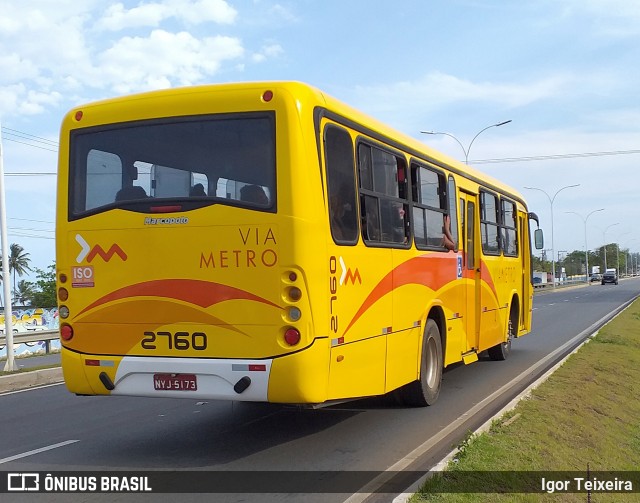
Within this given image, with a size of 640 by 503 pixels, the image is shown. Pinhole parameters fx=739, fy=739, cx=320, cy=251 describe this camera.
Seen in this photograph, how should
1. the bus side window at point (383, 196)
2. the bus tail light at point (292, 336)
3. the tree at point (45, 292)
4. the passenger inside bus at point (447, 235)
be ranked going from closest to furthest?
1. the bus tail light at point (292, 336)
2. the bus side window at point (383, 196)
3. the passenger inside bus at point (447, 235)
4. the tree at point (45, 292)

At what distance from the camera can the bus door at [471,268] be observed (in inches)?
449

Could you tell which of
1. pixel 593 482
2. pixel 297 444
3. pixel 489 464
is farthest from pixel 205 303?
pixel 593 482

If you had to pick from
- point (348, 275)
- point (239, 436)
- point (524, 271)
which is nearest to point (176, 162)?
point (348, 275)

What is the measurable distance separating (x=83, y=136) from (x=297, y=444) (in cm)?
378

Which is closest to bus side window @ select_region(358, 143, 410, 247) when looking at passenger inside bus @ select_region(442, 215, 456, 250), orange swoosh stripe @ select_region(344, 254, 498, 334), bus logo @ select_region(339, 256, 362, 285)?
orange swoosh stripe @ select_region(344, 254, 498, 334)

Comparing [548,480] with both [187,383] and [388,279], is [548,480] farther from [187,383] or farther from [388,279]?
[187,383]

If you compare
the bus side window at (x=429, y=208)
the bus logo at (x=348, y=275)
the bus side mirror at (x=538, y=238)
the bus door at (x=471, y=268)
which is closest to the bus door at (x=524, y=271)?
the bus side mirror at (x=538, y=238)

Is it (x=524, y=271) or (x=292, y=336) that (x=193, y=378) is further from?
(x=524, y=271)

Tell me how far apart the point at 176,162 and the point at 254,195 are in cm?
89

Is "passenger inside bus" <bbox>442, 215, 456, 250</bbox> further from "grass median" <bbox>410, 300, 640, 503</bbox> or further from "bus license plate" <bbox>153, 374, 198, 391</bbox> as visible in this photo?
"bus license plate" <bbox>153, 374, 198, 391</bbox>

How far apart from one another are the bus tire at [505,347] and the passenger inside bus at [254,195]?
29.0ft

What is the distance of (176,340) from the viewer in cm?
673

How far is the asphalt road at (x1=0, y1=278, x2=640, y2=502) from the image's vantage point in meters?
6.64

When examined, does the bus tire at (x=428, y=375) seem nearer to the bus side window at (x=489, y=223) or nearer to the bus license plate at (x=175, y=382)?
the bus side window at (x=489, y=223)
